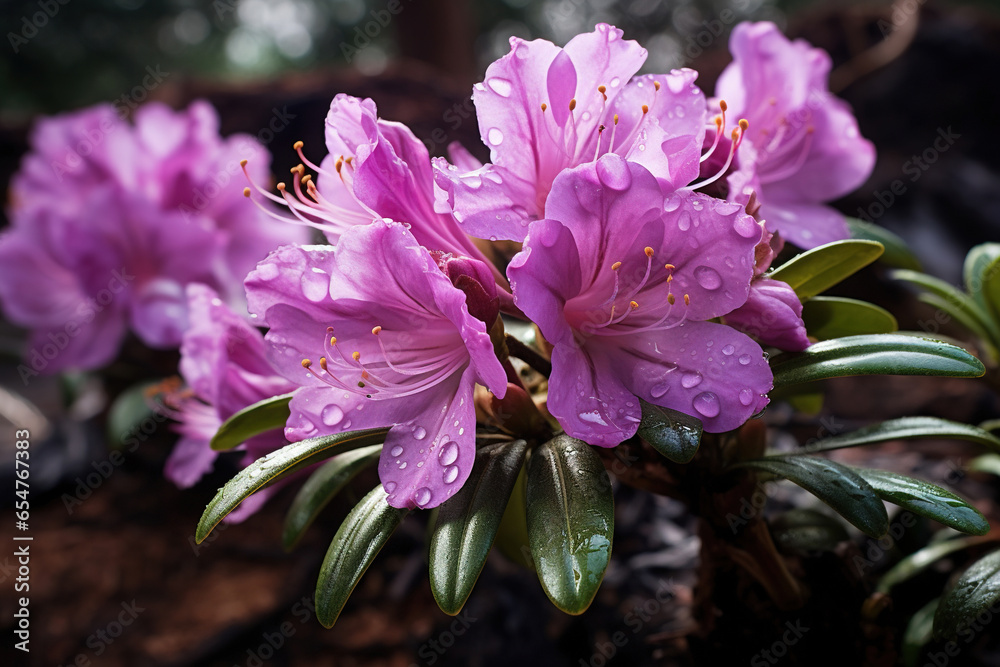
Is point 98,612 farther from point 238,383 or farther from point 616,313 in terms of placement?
point 616,313

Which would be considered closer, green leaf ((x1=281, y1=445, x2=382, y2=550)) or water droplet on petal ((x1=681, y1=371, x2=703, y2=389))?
water droplet on petal ((x1=681, y1=371, x2=703, y2=389))

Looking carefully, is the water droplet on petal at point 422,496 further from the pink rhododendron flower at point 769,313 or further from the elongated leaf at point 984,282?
the elongated leaf at point 984,282

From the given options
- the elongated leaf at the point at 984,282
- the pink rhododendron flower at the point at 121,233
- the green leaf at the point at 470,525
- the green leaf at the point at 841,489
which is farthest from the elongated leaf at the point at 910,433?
the pink rhododendron flower at the point at 121,233

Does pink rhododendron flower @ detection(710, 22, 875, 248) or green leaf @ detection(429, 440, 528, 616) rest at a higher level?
pink rhododendron flower @ detection(710, 22, 875, 248)

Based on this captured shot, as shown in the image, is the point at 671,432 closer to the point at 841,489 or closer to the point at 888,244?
the point at 841,489

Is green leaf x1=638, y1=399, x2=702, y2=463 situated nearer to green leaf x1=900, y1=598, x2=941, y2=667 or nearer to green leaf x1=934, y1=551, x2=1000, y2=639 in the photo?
green leaf x1=934, y1=551, x2=1000, y2=639

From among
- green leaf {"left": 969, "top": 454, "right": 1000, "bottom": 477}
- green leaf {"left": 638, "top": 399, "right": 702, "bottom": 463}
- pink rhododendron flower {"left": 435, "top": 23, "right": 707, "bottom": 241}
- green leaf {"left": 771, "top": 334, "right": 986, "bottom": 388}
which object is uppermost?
pink rhododendron flower {"left": 435, "top": 23, "right": 707, "bottom": 241}

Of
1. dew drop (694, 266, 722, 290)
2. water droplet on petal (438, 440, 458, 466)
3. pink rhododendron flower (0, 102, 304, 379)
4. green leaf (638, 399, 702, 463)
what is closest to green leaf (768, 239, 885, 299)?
dew drop (694, 266, 722, 290)
